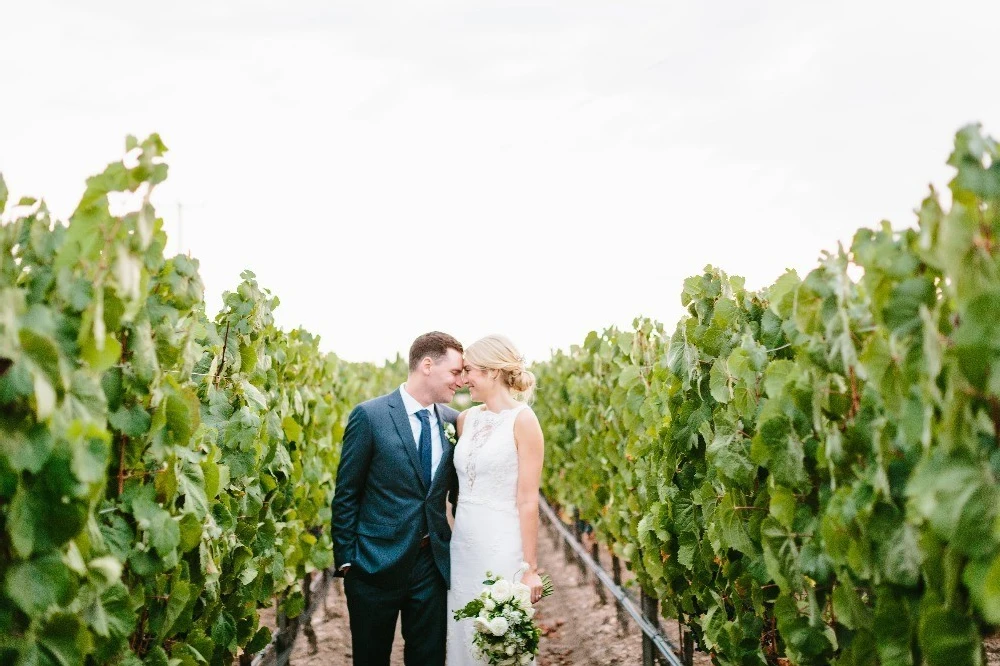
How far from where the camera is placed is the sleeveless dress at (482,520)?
399 cm

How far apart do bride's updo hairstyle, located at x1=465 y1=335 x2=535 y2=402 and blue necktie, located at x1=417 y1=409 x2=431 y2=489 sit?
1.13ft

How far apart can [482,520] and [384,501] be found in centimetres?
47

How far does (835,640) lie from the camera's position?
2.50 m

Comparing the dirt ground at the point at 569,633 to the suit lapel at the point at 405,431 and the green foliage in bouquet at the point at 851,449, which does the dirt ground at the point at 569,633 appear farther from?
the suit lapel at the point at 405,431

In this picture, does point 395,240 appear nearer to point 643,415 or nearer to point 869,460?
point 643,415

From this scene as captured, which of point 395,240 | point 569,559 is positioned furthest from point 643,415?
point 395,240

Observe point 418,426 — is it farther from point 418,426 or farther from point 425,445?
point 425,445

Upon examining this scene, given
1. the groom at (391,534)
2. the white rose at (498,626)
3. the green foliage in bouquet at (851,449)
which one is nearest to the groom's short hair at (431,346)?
the groom at (391,534)

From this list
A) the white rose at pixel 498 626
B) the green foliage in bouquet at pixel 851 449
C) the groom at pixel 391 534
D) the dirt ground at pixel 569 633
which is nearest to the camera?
the green foliage in bouquet at pixel 851 449

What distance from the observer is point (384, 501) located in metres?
4.01

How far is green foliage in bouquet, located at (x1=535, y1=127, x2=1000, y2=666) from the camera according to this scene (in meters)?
1.49

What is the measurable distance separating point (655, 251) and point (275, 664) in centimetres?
1874

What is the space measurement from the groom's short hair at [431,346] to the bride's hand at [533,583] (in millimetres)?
1110

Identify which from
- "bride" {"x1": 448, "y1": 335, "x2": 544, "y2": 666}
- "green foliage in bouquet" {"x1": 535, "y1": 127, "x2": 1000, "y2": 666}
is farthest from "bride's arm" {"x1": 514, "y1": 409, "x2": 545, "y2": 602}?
"green foliage in bouquet" {"x1": 535, "y1": 127, "x2": 1000, "y2": 666}
